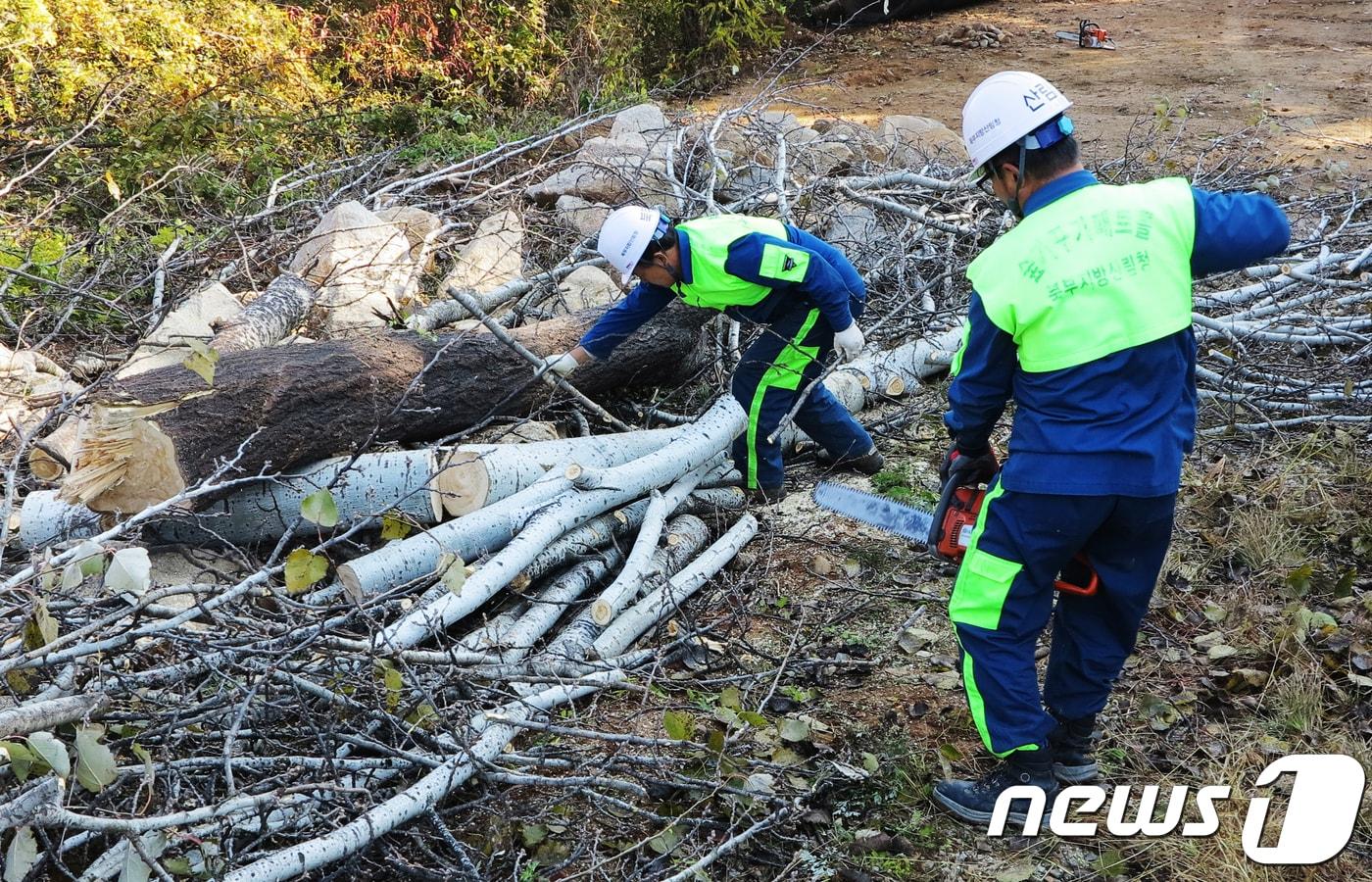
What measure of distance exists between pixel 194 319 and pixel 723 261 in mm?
2787

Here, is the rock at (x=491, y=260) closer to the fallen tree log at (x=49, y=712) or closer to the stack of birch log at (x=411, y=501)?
the stack of birch log at (x=411, y=501)

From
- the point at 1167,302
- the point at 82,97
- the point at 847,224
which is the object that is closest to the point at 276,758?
the point at 1167,302

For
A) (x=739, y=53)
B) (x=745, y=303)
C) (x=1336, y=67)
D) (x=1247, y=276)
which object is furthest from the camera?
(x=739, y=53)

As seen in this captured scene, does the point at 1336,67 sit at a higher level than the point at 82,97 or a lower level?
lower

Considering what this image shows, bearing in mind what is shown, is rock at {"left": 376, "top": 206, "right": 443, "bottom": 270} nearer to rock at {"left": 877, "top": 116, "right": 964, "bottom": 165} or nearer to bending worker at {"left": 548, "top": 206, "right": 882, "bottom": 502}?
bending worker at {"left": 548, "top": 206, "right": 882, "bottom": 502}

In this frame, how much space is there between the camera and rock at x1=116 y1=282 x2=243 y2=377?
187 inches

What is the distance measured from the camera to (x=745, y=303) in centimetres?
459

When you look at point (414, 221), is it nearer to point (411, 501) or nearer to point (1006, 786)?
point (411, 501)

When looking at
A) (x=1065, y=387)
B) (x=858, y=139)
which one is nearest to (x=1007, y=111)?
(x=1065, y=387)

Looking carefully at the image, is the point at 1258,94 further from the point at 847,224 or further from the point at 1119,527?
the point at 1119,527

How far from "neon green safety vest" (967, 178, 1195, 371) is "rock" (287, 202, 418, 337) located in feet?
12.0

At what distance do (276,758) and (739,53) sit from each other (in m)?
11.4

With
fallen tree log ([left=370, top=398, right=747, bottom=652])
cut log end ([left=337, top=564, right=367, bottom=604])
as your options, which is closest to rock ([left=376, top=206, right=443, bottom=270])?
fallen tree log ([left=370, top=398, right=747, bottom=652])

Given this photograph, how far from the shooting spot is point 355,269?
5.50 meters
